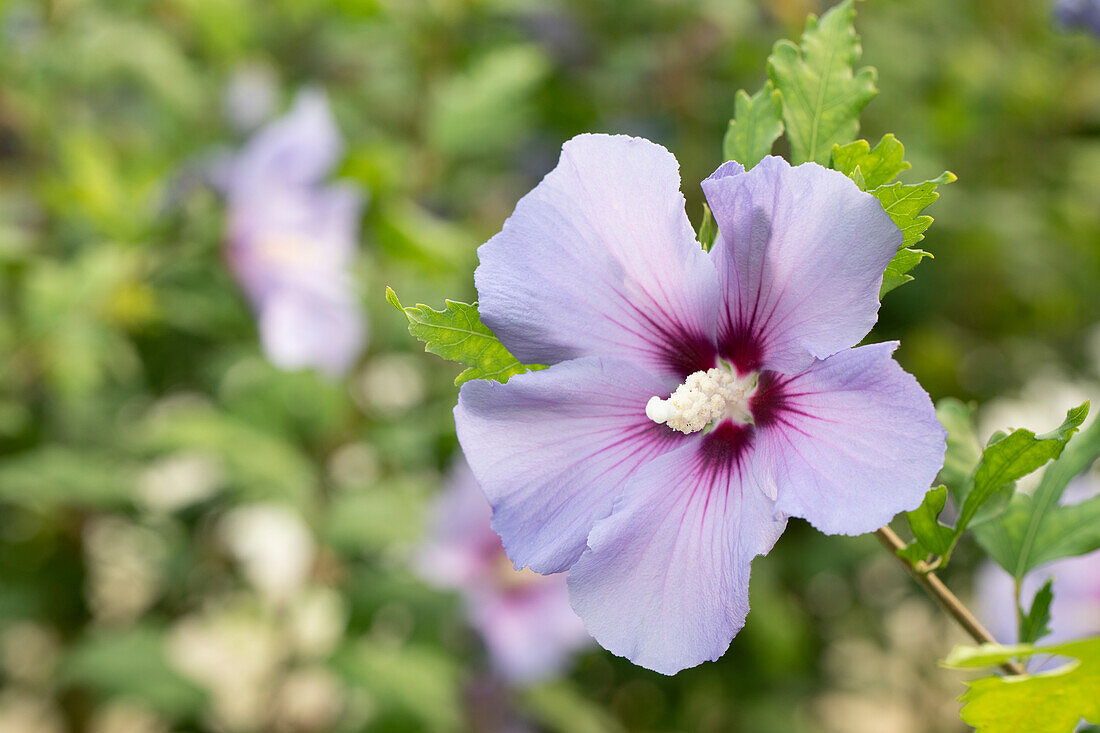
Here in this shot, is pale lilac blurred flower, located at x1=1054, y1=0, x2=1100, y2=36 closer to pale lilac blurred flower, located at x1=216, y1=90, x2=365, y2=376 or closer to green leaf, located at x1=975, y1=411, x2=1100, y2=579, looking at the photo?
green leaf, located at x1=975, y1=411, x2=1100, y2=579

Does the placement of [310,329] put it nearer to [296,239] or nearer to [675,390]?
[296,239]

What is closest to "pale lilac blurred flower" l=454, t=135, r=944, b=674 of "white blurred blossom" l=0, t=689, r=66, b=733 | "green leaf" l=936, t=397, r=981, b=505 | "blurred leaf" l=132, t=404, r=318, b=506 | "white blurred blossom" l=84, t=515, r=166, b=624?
"green leaf" l=936, t=397, r=981, b=505

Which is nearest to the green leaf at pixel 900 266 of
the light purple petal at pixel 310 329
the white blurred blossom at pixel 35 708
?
the light purple petal at pixel 310 329

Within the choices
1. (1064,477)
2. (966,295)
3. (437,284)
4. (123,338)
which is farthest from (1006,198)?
(123,338)

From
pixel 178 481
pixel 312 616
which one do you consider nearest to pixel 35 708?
pixel 178 481

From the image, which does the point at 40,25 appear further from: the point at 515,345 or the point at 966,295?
the point at 966,295

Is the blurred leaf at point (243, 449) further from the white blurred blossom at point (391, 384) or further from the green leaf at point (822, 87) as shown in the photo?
the green leaf at point (822, 87)

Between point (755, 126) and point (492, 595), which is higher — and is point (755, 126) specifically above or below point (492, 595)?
above
